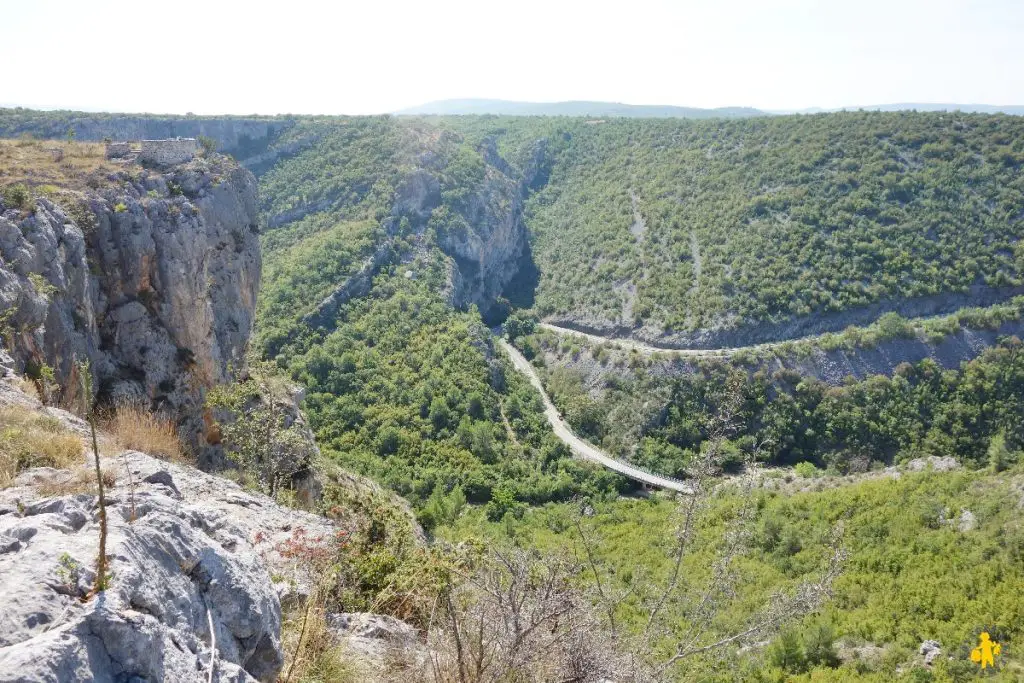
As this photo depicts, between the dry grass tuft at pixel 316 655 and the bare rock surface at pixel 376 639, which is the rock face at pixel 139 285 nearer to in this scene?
the bare rock surface at pixel 376 639

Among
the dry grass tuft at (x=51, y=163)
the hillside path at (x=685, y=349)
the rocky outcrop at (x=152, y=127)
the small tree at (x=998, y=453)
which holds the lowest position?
the small tree at (x=998, y=453)

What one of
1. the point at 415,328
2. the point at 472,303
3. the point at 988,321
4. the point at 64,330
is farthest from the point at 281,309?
the point at 988,321

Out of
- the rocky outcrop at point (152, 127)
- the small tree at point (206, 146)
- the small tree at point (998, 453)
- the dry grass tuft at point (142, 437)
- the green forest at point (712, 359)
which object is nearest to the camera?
the dry grass tuft at point (142, 437)

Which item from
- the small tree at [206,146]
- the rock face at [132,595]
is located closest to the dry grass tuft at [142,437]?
the rock face at [132,595]

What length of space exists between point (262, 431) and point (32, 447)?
371 inches

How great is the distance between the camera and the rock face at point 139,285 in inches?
487

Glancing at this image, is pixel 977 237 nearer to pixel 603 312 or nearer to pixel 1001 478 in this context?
pixel 603 312

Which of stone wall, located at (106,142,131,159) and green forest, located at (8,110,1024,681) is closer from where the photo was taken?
green forest, located at (8,110,1024,681)

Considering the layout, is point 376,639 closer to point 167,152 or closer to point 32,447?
point 32,447

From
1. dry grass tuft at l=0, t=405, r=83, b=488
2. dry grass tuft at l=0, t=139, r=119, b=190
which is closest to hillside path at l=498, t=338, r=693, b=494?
dry grass tuft at l=0, t=139, r=119, b=190

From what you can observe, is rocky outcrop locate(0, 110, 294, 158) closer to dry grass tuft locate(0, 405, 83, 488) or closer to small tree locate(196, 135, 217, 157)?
small tree locate(196, 135, 217, 157)

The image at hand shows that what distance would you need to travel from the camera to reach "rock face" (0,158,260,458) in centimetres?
1236

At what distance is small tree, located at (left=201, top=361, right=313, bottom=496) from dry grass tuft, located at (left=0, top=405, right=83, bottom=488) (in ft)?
17.0

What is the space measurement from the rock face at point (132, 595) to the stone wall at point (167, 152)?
58.1 ft
